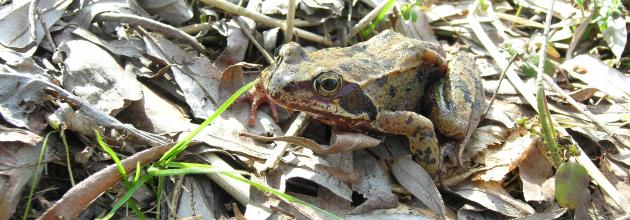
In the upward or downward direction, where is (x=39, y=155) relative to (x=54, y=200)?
upward

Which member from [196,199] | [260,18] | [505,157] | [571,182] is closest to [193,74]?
[260,18]

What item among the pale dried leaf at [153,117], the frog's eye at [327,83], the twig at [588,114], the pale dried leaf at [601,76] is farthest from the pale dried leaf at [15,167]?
the pale dried leaf at [601,76]

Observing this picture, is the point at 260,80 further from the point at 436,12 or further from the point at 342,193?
the point at 436,12

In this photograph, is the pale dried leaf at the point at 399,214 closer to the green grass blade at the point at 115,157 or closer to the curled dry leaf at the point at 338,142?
the curled dry leaf at the point at 338,142

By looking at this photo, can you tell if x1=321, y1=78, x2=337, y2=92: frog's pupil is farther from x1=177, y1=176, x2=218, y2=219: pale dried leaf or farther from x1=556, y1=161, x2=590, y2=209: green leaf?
x1=556, y1=161, x2=590, y2=209: green leaf

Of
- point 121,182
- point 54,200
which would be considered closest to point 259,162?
point 121,182

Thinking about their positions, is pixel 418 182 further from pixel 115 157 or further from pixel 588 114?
pixel 115 157
